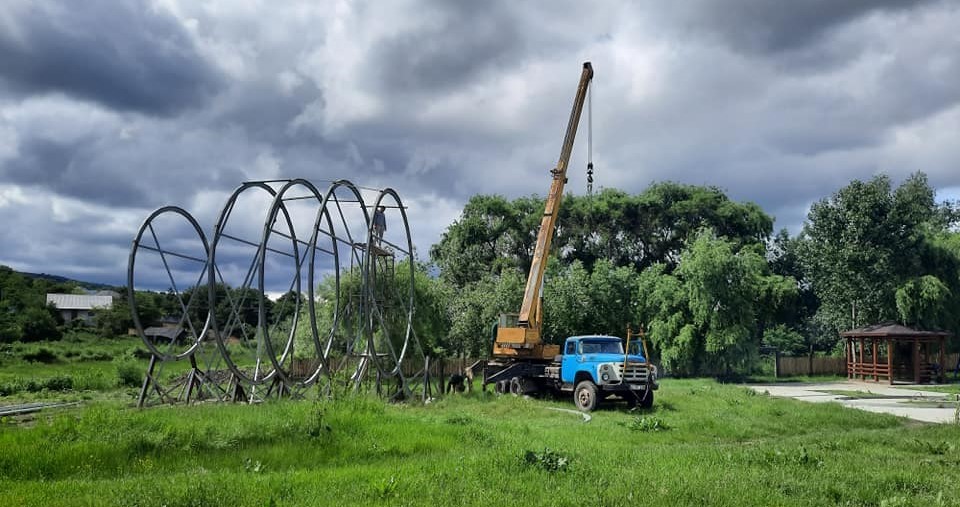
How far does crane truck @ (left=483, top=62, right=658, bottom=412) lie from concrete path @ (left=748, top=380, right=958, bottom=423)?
302 inches

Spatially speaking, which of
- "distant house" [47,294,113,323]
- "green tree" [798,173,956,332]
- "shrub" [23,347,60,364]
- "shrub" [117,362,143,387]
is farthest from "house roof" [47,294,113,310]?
"green tree" [798,173,956,332]

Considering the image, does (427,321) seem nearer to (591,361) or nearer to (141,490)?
(591,361)

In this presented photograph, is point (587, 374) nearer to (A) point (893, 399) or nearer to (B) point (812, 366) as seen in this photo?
(A) point (893, 399)

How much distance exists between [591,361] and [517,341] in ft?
12.4

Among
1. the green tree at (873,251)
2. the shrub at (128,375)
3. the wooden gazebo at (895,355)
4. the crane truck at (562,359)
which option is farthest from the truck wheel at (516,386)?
the green tree at (873,251)

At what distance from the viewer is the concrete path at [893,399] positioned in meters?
22.8

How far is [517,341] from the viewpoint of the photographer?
1000 inches

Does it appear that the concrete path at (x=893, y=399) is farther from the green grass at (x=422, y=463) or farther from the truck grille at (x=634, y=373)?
the green grass at (x=422, y=463)

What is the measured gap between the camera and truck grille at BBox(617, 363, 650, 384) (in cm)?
2109

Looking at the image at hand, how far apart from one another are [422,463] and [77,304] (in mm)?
86541

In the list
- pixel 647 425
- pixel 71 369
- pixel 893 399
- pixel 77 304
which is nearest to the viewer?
pixel 647 425

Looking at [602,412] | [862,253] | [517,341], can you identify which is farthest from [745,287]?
[602,412]

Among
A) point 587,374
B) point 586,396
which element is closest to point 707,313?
point 587,374

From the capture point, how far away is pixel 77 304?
84688 millimetres
